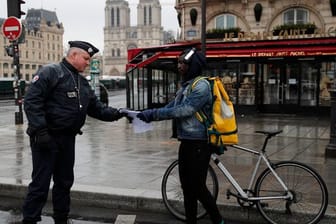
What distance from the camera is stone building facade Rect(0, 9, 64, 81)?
5406 inches

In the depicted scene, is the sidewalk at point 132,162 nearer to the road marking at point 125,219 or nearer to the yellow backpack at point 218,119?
the road marking at point 125,219

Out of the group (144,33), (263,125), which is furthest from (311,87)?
(144,33)

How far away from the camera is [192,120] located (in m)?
4.66

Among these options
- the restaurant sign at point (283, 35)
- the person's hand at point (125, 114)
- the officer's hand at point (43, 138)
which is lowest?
the officer's hand at point (43, 138)

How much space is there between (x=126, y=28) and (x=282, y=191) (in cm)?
18915

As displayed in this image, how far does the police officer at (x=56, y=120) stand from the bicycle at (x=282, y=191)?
1525 mm

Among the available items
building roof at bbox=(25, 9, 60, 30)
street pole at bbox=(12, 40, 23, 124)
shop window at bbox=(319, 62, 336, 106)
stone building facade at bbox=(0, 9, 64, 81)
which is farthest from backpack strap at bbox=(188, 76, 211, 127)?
building roof at bbox=(25, 9, 60, 30)

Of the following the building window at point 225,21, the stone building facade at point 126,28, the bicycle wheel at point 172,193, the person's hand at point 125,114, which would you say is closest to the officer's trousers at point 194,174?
the person's hand at point 125,114

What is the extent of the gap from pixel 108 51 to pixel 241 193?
188m

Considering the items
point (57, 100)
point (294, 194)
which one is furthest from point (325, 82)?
point (57, 100)

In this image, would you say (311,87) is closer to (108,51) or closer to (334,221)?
(334,221)

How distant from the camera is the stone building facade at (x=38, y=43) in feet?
451

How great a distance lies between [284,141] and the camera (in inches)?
459

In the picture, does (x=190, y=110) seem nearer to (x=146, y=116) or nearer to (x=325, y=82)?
(x=146, y=116)
